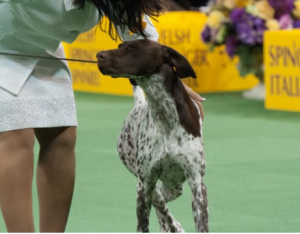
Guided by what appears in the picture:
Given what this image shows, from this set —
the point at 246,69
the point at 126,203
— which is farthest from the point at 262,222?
the point at 246,69

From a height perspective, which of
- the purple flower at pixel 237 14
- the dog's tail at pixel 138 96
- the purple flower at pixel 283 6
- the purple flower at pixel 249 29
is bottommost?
the purple flower at pixel 249 29

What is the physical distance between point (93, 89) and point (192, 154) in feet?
23.7

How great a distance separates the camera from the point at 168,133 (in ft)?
10.3

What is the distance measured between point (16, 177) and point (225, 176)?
→ 2.47 m

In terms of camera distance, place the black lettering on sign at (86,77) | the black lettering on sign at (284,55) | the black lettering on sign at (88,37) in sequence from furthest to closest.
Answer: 1. the black lettering on sign at (86,77)
2. the black lettering on sign at (88,37)
3. the black lettering on sign at (284,55)

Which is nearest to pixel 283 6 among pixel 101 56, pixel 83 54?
pixel 83 54

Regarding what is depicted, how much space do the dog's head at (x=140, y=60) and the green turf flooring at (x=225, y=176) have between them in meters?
1.33

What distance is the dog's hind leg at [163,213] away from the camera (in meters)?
3.67

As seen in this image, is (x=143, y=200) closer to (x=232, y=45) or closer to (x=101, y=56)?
(x=101, y=56)

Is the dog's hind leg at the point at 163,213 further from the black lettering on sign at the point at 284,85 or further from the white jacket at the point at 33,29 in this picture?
the black lettering on sign at the point at 284,85

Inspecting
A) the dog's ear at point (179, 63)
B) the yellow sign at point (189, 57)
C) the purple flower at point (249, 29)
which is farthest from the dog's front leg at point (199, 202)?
the yellow sign at point (189, 57)

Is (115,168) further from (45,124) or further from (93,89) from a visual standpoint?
(93,89)

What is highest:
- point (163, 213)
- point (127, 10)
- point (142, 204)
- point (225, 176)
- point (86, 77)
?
point (127, 10)

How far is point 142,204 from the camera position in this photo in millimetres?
3264
